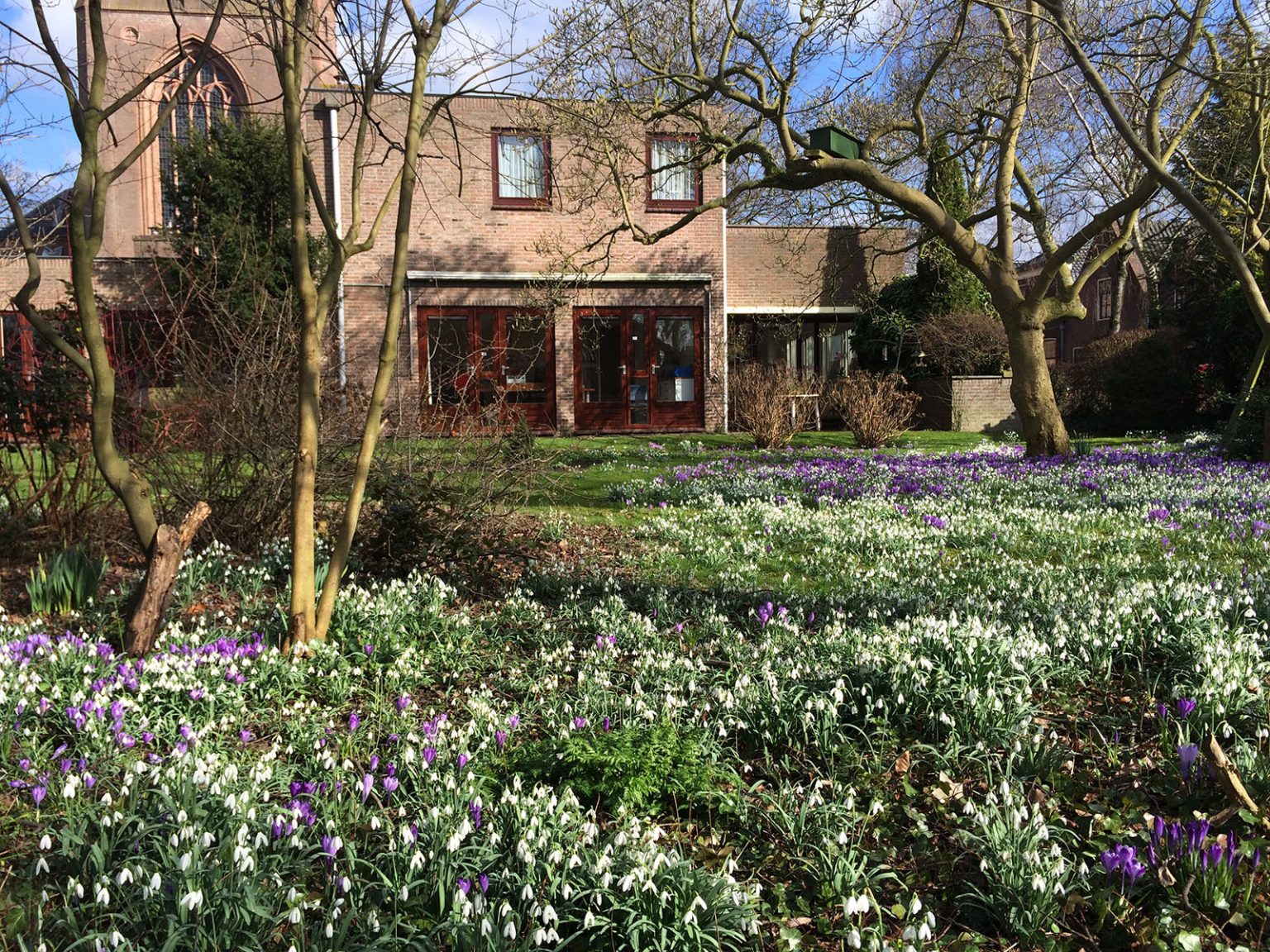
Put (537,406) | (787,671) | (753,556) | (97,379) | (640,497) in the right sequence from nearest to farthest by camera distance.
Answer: (787,671)
(97,379)
(753,556)
(640,497)
(537,406)

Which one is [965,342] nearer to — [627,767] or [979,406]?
[979,406]

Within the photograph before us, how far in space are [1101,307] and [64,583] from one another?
47.7 m

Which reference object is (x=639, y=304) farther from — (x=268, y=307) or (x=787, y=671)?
(x=787, y=671)

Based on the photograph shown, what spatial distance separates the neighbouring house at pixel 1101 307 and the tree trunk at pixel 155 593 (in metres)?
36.8

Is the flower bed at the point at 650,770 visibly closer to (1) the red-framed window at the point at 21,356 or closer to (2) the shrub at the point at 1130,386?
(1) the red-framed window at the point at 21,356

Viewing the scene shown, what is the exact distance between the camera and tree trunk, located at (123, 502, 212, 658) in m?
4.44

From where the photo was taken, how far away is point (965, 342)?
2228 cm

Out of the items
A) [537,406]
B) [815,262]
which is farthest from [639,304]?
[815,262]

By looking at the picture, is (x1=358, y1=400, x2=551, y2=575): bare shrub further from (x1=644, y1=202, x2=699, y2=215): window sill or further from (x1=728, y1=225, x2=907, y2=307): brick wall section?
(x1=728, y1=225, x2=907, y2=307): brick wall section

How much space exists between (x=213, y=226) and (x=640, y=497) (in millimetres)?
11513

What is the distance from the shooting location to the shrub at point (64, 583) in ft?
17.1

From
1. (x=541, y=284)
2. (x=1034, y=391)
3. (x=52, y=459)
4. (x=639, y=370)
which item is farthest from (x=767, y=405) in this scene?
(x=52, y=459)

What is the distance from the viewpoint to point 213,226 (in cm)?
1700

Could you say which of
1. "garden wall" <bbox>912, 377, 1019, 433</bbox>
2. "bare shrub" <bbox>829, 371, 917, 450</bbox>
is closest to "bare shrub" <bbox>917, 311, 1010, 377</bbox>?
"garden wall" <bbox>912, 377, 1019, 433</bbox>
